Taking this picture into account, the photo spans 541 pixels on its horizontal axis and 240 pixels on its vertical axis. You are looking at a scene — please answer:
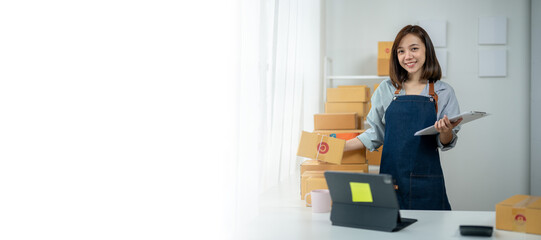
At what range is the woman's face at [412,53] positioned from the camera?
2.21 metres

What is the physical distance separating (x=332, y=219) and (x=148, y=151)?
0.65 meters

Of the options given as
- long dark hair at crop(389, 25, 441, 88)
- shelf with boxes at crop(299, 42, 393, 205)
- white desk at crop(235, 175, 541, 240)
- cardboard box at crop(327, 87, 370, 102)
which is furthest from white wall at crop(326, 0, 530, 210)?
white desk at crop(235, 175, 541, 240)

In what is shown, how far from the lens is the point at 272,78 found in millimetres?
2373

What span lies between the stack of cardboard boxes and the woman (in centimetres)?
9

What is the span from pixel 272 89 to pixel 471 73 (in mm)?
2415

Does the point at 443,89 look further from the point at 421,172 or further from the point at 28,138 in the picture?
the point at 28,138

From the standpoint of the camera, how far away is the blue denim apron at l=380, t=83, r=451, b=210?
213 cm

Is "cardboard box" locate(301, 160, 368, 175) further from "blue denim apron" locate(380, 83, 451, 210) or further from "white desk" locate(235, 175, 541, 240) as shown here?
"white desk" locate(235, 175, 541, 240)

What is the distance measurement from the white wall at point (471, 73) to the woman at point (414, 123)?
1.91 m

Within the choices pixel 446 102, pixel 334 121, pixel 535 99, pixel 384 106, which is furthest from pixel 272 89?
pixel 535 99

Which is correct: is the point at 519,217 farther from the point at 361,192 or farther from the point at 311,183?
the point at 311,183

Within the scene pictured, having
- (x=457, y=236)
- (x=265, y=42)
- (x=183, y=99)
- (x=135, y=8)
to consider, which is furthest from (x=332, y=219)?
(x=265, y=42)

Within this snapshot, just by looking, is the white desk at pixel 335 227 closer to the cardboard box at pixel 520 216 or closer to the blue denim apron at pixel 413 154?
the cardboard box at pixel 520 216

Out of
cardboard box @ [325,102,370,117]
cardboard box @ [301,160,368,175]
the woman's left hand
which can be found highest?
cardboard box @ [325,102,370,117]
